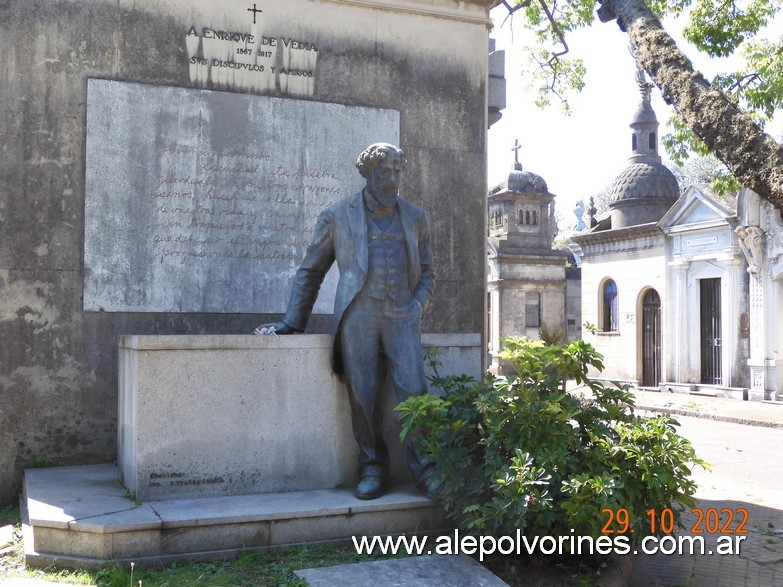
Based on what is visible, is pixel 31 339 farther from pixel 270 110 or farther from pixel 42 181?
pixel 270 110

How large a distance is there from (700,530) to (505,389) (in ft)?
7.68

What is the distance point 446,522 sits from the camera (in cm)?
490

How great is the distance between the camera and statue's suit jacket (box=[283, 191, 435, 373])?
17.1ft

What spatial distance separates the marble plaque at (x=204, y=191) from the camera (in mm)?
6508

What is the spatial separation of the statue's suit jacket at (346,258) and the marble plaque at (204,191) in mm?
1545

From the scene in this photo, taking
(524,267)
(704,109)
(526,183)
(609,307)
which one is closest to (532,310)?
(524,267)

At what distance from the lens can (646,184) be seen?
2669 cm

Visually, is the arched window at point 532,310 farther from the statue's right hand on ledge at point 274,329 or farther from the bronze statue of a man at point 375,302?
the statue's right hand on ledge at point 274,329

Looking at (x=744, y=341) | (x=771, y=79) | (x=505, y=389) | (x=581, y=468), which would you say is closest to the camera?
(x=581, y=468)

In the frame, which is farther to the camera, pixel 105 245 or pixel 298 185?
pixel 298 185

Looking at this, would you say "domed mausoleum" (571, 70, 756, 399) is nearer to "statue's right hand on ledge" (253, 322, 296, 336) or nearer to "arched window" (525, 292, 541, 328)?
"arched window" (525, 292, 541, 328)

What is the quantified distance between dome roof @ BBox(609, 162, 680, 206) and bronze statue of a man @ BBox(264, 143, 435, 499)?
2304 cm

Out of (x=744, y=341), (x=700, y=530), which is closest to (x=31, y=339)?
(x=700, y=530)

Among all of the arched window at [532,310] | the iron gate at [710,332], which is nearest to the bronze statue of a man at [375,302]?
the iron gate at [710,332]
